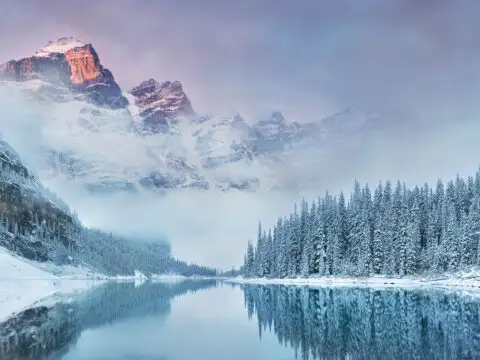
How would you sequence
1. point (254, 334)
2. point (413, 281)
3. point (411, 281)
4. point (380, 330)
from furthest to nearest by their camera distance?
1. point (411, 281)
2. point (413, 281)
3. point (254, 334)
4. point (380, 330)

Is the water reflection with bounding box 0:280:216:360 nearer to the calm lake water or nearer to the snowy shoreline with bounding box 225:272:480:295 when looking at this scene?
the calm lake water

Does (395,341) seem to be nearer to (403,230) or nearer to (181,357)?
(181,357)

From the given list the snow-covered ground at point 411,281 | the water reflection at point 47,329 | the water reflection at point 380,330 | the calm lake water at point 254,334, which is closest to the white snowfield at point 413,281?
the snow-covered ground at point 411,281

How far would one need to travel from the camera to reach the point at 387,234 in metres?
120

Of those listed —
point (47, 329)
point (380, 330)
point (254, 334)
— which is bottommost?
point (47, 329)

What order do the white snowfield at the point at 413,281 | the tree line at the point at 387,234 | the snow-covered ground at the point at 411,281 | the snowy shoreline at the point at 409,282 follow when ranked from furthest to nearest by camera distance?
1. the tree line at the point at 387,234
2. the snow-covered ground at the point at 411,281
3. the white snowfield at the point at 413,281
4. the snowy shoreline at the point at 409,282

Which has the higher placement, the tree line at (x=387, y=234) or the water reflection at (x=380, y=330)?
the tree line at (x=387, y=234)

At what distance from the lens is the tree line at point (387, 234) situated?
345 feet

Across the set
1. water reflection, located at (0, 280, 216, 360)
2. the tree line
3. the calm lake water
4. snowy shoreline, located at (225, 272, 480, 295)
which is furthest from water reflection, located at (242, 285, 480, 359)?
the tree line

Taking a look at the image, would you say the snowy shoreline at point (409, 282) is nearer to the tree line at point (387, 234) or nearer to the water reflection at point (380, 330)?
the tree line at point (387, 234)

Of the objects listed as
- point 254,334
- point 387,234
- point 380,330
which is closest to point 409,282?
point 387,234

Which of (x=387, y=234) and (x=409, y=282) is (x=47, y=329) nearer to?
(x=409, y=282)

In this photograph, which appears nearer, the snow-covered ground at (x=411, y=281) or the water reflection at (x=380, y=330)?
the water reflection at (x=380, y=330)

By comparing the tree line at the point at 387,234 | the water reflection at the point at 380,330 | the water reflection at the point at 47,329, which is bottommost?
the water reflection at the point at 47,329
